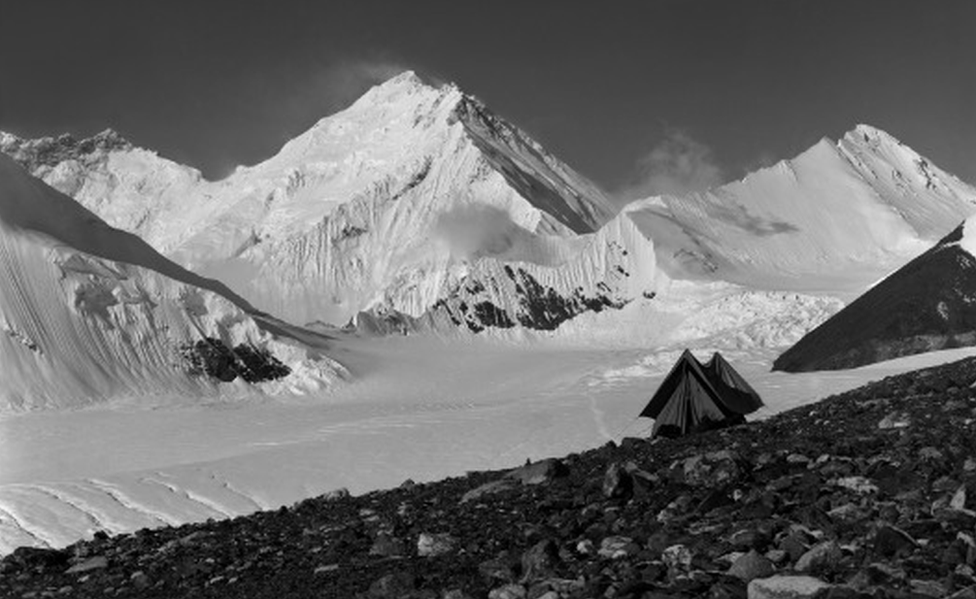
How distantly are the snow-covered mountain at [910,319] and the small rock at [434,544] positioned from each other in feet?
220

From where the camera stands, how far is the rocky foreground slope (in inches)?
326

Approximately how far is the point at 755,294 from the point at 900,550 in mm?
183841

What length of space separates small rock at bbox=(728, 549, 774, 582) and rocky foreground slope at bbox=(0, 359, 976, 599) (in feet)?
0.05

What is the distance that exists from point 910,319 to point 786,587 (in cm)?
7777

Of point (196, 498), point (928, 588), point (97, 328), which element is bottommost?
point (928, 588)

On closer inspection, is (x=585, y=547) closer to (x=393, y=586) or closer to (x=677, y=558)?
(x=677, y=558)

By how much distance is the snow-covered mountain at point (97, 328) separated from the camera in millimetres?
132250

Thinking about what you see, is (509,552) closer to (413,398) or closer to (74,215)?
(413,398)

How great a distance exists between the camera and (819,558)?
8.23m

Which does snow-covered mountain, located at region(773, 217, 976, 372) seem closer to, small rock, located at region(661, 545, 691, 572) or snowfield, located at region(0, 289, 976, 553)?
snowfield, located at region(0, 289, 976, 553)

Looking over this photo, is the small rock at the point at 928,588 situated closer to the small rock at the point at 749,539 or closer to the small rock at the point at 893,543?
the small rock at the point at 893,543

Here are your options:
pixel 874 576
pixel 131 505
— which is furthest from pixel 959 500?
pixel 131 505

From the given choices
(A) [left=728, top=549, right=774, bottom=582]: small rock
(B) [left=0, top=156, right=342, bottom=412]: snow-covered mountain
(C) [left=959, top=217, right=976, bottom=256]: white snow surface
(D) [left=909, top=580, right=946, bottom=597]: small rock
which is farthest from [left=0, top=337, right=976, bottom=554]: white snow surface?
(D) [left=909, top=580, right=946, bottom=597]: small rock

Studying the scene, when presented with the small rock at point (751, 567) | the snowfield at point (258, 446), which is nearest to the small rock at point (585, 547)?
the small rock at point (751, 567)
